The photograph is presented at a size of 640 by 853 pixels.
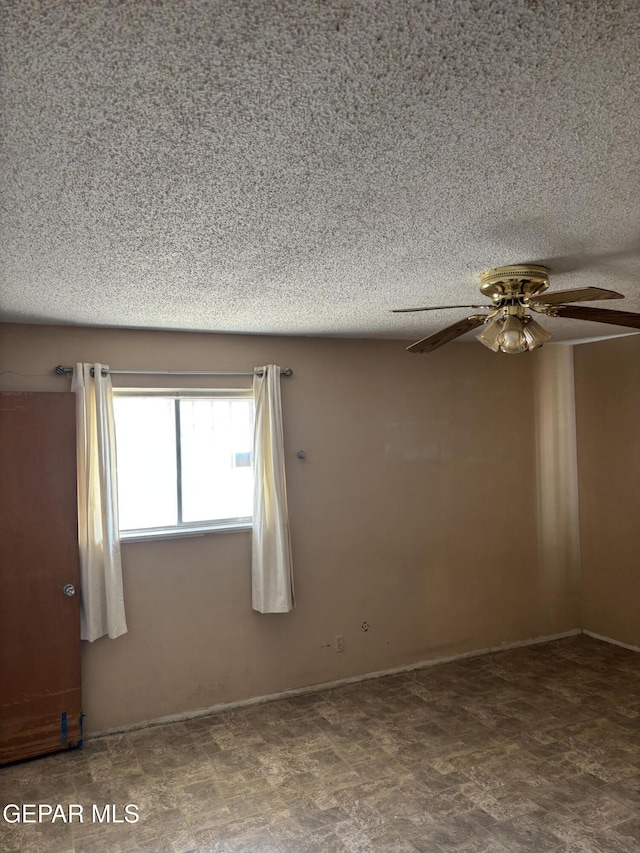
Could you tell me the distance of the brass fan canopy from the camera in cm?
286

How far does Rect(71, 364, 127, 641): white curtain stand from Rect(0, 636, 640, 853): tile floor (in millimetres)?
754

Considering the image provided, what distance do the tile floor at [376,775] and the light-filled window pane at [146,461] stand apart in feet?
4.38

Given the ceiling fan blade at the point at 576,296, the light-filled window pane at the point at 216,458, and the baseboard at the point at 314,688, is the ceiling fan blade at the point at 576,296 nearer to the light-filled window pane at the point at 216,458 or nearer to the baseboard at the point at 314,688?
the light-filled window pane at the point at 216,458

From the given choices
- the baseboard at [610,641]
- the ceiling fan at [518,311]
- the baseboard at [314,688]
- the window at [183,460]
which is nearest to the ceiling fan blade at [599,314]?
the ceiling fan at [518,311]

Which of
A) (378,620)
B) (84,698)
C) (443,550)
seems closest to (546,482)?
(443,550)

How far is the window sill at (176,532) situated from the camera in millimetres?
4242

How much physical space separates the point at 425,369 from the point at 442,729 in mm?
2584

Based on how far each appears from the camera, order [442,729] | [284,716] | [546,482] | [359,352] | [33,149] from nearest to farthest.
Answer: [33,149] < [442,729] < [284,716] < [359,352] < [546,482]

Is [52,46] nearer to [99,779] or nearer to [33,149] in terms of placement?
[33,149]

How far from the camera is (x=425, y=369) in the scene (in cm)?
527

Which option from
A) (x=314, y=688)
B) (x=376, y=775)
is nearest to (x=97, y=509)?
(x=314, y=688)

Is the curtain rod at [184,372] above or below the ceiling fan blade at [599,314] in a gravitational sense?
below

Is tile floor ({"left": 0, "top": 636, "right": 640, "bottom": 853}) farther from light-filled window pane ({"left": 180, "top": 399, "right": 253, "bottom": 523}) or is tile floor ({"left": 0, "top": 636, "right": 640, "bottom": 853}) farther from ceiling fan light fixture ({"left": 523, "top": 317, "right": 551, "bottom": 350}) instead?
ceiling fan light fixture ({"left": 523, "top": 317, "right": 551, "bottom": 350})

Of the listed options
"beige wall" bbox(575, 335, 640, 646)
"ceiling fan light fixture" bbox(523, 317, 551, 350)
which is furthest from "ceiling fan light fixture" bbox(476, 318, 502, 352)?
"beige wall" bbox(575, 335, 640, 646)
